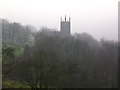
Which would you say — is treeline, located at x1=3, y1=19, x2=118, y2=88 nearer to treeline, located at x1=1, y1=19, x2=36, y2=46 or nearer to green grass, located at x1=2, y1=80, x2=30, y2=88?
green grass, located at x1=2, y1=80, x2=30, y2=88

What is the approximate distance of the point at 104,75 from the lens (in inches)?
727

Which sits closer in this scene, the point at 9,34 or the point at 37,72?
the point at 37,72

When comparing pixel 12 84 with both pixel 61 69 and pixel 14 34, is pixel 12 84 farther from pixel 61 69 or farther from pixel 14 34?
pixel 14 34

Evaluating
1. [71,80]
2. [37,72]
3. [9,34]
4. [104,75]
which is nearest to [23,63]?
[37,72]

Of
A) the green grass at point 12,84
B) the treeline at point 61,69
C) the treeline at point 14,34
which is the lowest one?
the green grass at point 12,84

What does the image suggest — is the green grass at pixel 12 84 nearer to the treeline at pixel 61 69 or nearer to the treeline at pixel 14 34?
the treeline at pixel 61 69

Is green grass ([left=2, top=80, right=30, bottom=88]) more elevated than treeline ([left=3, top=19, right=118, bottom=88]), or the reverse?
treeline ([left=3, top=19, right=118, bottom=88])

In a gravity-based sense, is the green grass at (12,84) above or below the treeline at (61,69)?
below

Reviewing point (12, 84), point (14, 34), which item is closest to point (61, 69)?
point (12, 84)

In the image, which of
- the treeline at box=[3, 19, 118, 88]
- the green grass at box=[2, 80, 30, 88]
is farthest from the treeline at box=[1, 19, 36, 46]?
the green grass at box=[2, 80, 30, 88]

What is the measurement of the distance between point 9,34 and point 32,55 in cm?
2109

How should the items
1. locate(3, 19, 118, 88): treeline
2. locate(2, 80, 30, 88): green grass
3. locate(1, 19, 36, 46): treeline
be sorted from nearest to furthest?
locate(2, 80, 30, 88): green grass → locate(3, 19, 118, 88): treeline → locate(1, 19, 36, 46): treeline

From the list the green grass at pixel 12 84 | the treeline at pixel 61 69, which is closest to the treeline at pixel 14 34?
the treeline at pixel 61 69

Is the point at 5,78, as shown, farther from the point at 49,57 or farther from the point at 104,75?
the point at 104,75
